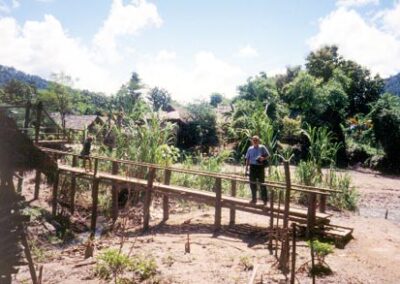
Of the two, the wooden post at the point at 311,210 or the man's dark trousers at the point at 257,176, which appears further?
the man's dark trousers at the point at 257,176

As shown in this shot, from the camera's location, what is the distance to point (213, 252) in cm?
883

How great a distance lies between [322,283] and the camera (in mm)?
7047

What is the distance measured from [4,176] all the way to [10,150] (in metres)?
0.44

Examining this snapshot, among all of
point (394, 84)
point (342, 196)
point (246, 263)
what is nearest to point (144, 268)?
point (246, 263)

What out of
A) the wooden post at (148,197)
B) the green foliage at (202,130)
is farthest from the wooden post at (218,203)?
the green foliage at (202,130)

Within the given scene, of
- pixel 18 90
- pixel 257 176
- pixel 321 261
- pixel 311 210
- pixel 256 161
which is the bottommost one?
pixel 321 261

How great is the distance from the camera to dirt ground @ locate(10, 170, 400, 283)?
7.48 m

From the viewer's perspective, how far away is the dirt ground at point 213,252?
7.48 m

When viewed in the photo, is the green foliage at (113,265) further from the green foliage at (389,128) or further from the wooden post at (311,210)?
the green foliage at (389,128)

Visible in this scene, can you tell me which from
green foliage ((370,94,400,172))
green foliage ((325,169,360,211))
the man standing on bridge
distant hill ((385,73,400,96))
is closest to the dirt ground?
green foliage ((325,169,360,211))

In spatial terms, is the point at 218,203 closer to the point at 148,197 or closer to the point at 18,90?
the point at 148,197

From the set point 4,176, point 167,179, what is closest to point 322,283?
point 4,176

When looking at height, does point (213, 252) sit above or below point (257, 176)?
below

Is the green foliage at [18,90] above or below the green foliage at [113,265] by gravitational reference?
above
